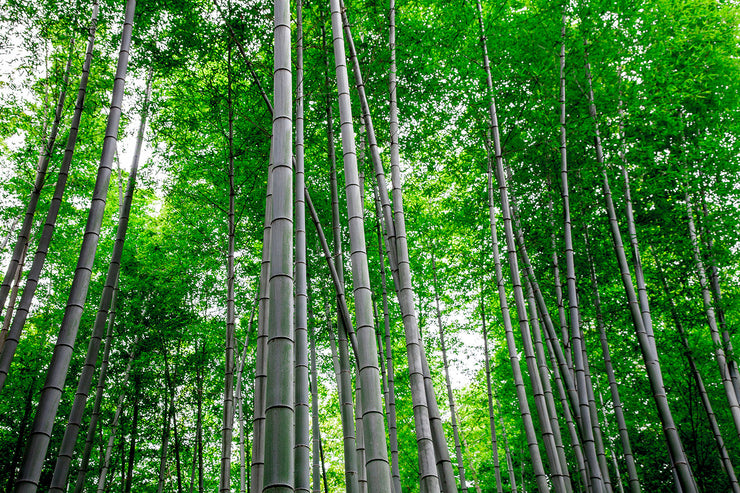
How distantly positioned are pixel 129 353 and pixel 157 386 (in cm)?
88

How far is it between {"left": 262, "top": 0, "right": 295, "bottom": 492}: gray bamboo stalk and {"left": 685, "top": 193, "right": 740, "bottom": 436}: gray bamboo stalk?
5.35 m

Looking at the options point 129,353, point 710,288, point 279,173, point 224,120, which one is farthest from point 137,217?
point 710,288

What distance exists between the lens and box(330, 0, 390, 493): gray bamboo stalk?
216cm

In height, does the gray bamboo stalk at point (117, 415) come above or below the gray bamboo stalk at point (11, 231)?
below

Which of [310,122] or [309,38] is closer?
[309,38]

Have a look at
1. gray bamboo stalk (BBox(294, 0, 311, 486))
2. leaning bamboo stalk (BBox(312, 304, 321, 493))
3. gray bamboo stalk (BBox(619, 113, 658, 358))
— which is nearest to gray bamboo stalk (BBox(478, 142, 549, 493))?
gray bamboo stalk (BBox(619, 113, 658, 358))

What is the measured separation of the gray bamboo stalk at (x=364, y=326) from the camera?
2156mm

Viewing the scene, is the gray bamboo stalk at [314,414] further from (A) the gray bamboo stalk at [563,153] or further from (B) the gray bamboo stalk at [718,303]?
(B) the gray bamboo stalk at [718,303]

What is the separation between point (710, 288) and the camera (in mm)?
5965

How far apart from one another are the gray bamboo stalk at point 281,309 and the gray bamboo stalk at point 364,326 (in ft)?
1.25

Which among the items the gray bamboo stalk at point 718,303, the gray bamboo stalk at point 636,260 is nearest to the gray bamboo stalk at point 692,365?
the gray bamboo stalk at point 718,303

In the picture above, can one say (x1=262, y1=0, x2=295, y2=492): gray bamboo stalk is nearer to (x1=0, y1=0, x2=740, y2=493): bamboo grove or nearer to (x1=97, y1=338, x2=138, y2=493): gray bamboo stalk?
(x1=0, y1=0, x2=740, y2=493): bamboo grove

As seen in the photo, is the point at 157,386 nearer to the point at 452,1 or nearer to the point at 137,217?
the point at 137,217

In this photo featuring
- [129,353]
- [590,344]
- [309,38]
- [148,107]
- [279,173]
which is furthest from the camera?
[129,353]
